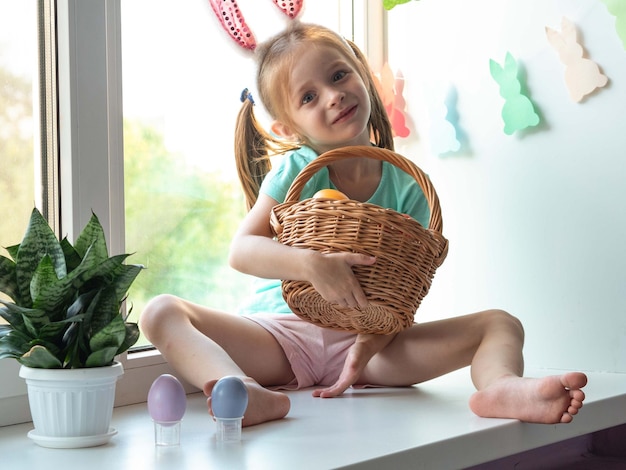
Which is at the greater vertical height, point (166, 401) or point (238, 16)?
point (238, 16)

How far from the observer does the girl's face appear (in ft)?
5.09

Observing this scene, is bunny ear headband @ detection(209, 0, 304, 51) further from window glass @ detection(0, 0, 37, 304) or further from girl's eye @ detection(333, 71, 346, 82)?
window glass @ detection(0, 0, 37, 304)

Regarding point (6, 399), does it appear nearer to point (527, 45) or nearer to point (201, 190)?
point (201, 190)

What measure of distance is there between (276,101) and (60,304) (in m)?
0.67

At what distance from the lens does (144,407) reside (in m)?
1.42

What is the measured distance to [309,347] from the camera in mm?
1531

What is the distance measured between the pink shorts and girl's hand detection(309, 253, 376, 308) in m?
0.29

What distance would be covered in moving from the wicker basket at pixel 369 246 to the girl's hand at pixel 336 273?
0.02m

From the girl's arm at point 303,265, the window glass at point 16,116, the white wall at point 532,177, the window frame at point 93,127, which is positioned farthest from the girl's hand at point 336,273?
the white wall at point 532,177

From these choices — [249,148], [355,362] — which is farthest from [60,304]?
[249,148]

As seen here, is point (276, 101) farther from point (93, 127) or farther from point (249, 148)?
point (93, 127)

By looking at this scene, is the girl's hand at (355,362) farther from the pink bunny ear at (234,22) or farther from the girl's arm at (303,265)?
the pink bunny ear at (234,22)

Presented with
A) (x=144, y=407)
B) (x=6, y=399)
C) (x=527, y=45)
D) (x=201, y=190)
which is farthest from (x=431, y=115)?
(x=6, y=399)

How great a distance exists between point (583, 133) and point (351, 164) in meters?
0.45
